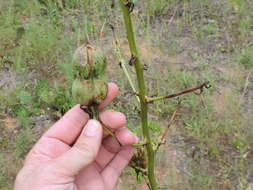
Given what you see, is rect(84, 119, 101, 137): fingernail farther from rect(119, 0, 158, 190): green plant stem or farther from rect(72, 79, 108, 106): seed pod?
rect(119, 0, 158, 190): green plant stem

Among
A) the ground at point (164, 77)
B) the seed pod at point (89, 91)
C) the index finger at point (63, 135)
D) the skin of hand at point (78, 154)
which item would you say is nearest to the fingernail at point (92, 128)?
the skin of hand at point (78, 154)

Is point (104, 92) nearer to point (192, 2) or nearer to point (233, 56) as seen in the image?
point (233, 56)

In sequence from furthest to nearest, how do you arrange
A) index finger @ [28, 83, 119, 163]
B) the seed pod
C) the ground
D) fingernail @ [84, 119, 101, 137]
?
the ground
index finger @ [28, 83, 119, 163]
fingernail @ [84, 119, 101, 137]
the seed pod

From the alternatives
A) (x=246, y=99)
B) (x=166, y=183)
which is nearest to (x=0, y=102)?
(x=166, y=183)

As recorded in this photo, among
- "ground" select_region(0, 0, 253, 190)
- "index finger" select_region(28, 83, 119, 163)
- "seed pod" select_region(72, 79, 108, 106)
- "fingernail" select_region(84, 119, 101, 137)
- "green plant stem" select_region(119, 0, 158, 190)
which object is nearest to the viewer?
"green plant stem" select_region(119, 0, 158, 190)

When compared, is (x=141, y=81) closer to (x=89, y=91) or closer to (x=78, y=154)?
(x=89, y=91)

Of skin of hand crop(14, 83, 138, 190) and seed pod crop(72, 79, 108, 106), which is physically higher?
seed pod crop(72, 79, 108, 106)

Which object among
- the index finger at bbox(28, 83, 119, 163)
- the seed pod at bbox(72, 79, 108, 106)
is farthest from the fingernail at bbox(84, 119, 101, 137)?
the index finger at bbox(28, 83, 119, 163)

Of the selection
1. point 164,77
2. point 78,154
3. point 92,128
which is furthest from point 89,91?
point 164,77
